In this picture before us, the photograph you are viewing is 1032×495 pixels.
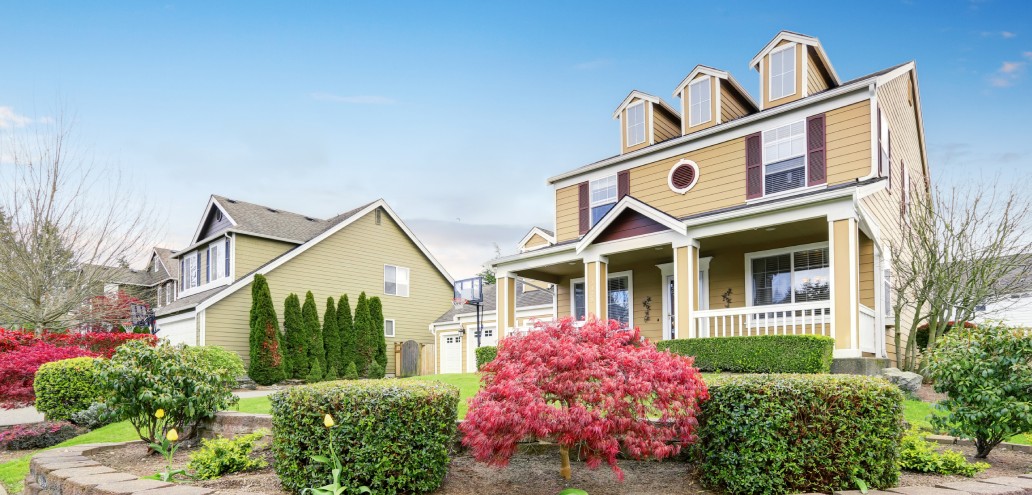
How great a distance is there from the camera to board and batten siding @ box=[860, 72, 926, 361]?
44.1 feet

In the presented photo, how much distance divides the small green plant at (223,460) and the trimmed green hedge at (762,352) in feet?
20.2

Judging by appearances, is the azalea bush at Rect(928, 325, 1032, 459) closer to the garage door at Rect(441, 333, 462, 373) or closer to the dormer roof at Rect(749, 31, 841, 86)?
the dormer roof at Rect(749, 31, 841, 86)

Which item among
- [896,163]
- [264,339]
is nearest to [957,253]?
[896,163]

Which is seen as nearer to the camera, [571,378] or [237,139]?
[571,378]

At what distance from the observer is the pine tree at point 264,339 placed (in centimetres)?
1989

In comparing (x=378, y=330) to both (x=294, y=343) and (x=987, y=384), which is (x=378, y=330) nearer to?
(x=294, y=343)

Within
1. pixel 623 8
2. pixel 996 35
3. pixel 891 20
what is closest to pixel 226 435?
pixel 623 8

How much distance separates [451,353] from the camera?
83.7 ft

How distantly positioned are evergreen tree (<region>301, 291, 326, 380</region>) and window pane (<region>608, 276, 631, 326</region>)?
415 inches

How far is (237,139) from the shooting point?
14.7 metres

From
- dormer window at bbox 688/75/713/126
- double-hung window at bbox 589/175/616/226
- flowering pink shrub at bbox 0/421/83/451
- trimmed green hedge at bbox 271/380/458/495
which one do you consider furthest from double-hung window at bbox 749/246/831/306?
flowering pink shrub at bbox 0/421/83/451

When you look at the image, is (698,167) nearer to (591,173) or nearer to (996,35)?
(591,173)

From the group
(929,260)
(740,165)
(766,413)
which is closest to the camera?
(766,413)

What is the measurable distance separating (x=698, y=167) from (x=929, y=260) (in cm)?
499
